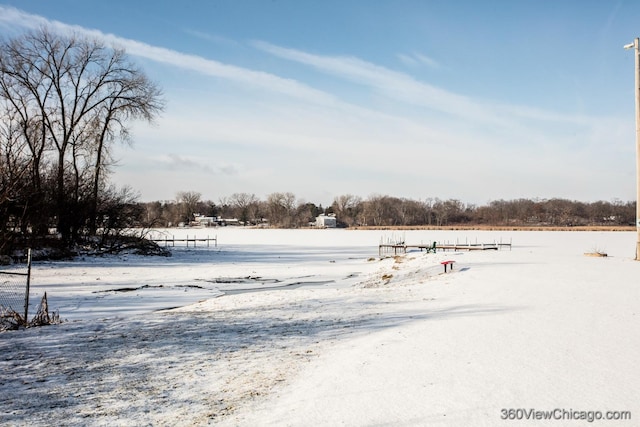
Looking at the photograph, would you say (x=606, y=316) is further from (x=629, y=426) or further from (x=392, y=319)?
(x=629, y=426)

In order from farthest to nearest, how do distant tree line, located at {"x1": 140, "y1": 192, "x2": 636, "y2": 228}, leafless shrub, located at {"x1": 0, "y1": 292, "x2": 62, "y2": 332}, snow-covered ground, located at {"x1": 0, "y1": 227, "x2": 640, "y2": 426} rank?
distant tree line, located at {"x1": 140, "y1": 192, "x2": 636, "y2": 228} < leafless shrub, located at {"x1": 0, "y1": 292, "x2": 62, "y2": 332} < snow-covered ground, located at {"x1": 0, "y1": 227, "x2": 640, "y2": 426}

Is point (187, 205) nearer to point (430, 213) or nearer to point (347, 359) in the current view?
point (430, 213)

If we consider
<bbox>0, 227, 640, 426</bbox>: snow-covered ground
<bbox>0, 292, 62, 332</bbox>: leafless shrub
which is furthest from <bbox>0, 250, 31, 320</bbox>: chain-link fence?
<bbox>0, 227, 640, 426</bbox>: snow-covered ground

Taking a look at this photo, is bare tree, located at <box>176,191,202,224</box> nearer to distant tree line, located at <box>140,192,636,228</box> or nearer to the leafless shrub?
distant tree line, located at <box>140,192,636,228</box>

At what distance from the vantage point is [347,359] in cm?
639

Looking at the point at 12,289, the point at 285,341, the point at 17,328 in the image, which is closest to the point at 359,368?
the point at 285,341

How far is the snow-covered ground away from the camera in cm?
455

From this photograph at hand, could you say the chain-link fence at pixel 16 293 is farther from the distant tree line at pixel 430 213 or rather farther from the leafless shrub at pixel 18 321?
the distant tree line at pixel 430 213

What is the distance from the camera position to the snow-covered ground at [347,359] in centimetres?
455

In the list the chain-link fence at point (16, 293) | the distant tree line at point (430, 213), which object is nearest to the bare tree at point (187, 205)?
the distant tree line at point (430, 213)

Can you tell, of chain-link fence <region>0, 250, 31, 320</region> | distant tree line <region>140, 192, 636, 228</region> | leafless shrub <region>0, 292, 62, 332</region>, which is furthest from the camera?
distant tree line <region>140, 192, 636, 228</region>

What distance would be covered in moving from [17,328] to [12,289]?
7.36 meters

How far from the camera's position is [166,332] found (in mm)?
9281

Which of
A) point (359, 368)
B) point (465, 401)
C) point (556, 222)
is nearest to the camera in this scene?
point (465, 401)
